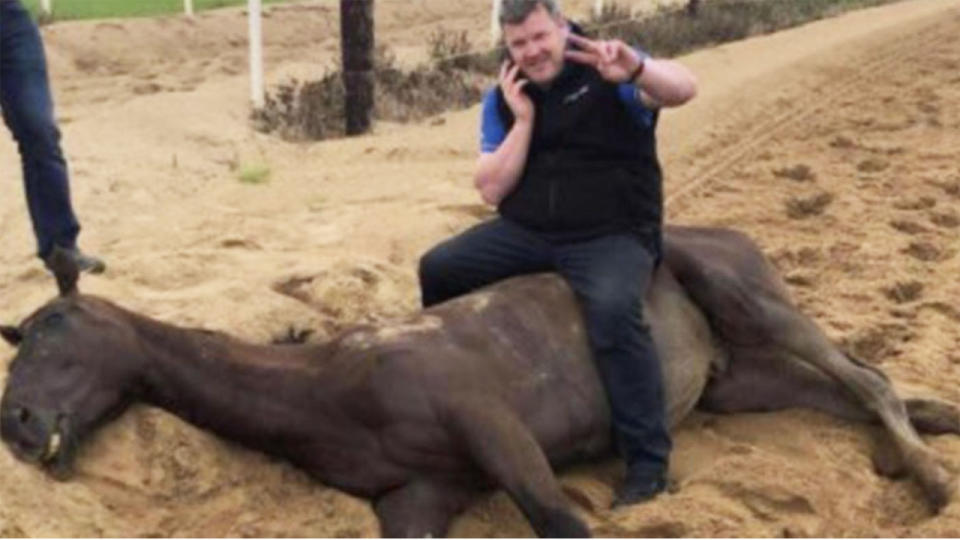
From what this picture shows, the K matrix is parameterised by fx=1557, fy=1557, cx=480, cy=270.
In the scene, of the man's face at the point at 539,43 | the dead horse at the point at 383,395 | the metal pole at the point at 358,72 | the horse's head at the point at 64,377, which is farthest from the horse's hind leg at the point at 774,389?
the metal pole at the point at 358,72

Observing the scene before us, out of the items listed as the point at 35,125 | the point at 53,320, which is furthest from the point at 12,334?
the point at 35,125

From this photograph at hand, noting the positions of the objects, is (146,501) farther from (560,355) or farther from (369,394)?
(560,355)

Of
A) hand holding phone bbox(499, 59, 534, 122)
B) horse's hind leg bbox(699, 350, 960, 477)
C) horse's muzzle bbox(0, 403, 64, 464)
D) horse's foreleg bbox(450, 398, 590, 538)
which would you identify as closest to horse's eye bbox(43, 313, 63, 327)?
horse's muzzle bbox(0, 403, 64, 464)

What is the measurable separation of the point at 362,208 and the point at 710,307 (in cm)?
333

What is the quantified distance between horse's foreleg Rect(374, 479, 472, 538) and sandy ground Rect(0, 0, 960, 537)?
0.10m

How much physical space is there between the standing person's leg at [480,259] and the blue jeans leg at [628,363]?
36 centimetres

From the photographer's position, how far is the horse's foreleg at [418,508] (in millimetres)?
5246

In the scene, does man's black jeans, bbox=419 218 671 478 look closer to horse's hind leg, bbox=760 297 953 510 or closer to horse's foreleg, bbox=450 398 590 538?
horse's foreleg, bbox=450 398 590 538

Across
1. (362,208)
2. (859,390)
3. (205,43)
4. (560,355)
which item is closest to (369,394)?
(560,355)

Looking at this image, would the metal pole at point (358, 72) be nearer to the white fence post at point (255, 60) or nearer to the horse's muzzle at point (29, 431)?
the white fence post at point (255, 60)

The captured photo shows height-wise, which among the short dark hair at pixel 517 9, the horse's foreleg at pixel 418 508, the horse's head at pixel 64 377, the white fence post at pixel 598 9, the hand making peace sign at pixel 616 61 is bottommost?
the white fence post at pixel 598 9

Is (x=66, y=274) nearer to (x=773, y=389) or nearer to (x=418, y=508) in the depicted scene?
(x=418, y=508)

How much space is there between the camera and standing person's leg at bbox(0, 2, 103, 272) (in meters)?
7.44

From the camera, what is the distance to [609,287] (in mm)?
5848
